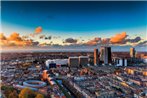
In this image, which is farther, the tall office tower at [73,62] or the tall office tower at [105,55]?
the tall office tower at [105,55]

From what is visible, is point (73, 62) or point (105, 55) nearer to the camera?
point (73, 62)

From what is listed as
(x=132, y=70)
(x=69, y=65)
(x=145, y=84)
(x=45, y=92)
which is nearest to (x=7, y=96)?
(x=45, y=92)

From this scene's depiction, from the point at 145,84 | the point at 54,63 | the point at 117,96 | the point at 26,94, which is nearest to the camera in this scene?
the point at 26,94

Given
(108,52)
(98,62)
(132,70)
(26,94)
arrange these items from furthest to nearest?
(108,52) < (98,62) < (132,70) < (26,94)

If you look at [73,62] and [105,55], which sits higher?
[105,55]

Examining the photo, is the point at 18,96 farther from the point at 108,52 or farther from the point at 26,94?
the point at 108,52

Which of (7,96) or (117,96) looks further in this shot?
(117,96)

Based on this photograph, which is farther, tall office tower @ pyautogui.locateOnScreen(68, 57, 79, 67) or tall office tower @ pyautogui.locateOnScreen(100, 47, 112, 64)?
tall office tower @ pyautogui.locateOnScreen(100, 47, 112, 64)

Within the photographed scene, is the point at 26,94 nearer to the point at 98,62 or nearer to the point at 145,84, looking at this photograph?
the point at 145,84
